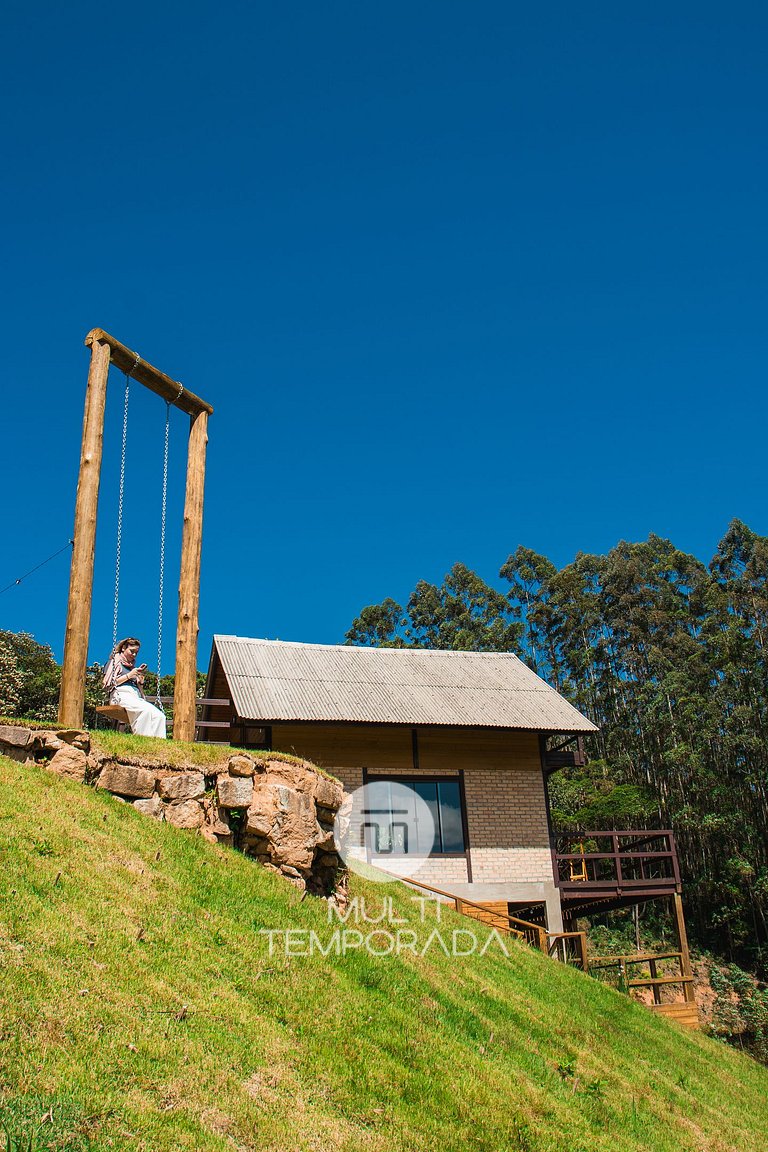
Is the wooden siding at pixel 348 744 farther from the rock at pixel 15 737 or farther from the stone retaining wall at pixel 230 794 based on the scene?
the rock at pixel 15 737

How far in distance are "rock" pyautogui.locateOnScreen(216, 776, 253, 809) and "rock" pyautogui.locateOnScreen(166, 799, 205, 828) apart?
0.80ft

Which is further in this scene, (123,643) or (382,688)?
(382,688)

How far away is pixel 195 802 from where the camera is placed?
902 centimetres

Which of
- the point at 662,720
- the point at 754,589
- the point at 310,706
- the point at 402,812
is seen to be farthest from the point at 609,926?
the point at 310,706

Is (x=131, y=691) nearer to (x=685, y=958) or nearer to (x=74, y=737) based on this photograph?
(x=74, y=737)

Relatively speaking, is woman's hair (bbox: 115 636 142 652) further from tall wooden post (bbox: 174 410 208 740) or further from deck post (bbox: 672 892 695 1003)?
deck post (bbox: 672 892 695 1003)

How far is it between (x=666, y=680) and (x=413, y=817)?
2235 cm

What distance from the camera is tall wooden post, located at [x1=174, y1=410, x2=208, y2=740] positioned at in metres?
10.8

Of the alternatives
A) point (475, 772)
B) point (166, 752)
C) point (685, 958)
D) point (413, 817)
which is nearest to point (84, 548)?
point (166, 752)

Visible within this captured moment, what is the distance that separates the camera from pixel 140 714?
997cm

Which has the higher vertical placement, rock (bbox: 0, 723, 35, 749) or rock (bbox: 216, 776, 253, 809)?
rock (bbox: 0, 723, 35, 749)

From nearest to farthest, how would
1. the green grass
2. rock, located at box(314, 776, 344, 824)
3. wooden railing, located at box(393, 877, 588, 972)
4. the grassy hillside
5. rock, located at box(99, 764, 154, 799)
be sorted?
the grassy hillside < rock, located at box(99, 764, 154, 799) < the green grass < rock, located at box(314, 776, 344, 824) < wooden railing, located at box(393, 877, 588, 972)

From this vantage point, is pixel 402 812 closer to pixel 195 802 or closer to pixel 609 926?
pixel 195 802

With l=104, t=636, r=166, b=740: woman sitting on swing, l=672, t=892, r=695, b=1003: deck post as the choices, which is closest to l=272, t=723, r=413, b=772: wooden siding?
l=672, t=892, r=695, b=1003: deck post
